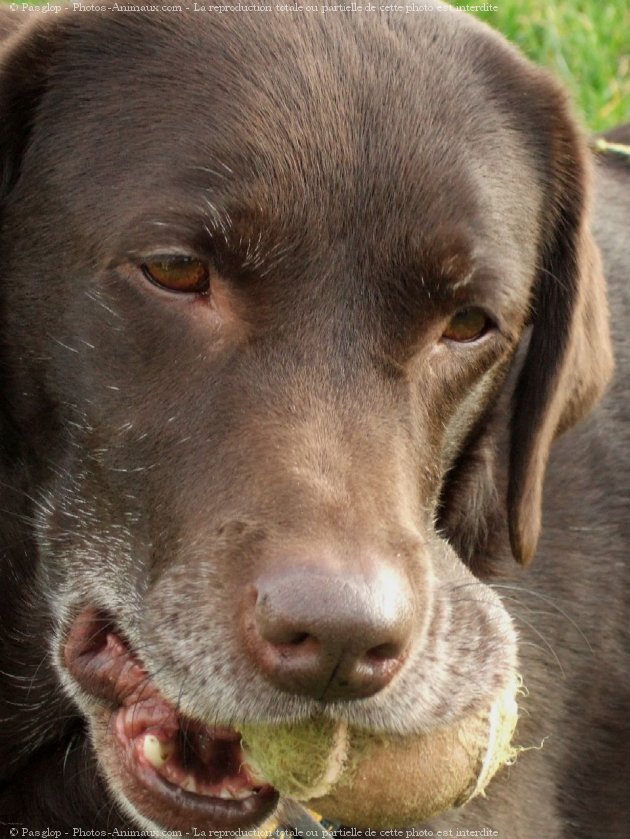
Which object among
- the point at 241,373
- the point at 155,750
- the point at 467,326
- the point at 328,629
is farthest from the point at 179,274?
the point at 155,750

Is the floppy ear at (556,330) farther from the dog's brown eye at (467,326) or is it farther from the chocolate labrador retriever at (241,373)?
the dog's brown eye at (467,326)

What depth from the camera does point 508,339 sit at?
322 cm

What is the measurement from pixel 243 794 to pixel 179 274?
1.08 m

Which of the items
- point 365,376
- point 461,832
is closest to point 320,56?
point 365,376

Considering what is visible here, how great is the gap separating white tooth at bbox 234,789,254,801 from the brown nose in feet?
1.47

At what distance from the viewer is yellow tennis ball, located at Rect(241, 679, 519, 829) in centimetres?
267

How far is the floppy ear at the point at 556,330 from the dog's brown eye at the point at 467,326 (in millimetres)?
434

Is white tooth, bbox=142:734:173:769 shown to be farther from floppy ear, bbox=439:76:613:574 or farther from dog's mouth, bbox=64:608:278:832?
floppy ear, bbox=439:76:613:574

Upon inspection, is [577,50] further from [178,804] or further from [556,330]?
[178,804]

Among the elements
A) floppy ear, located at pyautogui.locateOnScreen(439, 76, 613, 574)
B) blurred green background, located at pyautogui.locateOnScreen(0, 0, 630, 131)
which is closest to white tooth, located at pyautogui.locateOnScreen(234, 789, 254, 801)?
floppy ear, located at pyautogui.locateOnScreen(439, 76, 613, 574)

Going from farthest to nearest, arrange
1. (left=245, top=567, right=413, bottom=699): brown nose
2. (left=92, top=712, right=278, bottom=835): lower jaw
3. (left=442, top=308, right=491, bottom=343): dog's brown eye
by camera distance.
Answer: (left=442, top=308, right=491, bottom=343): dog's brown eye < (left=92, top=712, right=278, bottom=835): lower jaw < (left=245, top=567, right=413, bottom=699): brown nose

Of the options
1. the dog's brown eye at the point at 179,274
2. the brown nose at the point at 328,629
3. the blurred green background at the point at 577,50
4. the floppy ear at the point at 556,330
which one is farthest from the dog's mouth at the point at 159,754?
the blurred green background at the point at 577,50

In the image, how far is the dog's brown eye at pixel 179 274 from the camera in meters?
2.83

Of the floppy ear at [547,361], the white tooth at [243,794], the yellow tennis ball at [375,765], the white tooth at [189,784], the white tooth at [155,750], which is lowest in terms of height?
the white tooth at [155,750]
